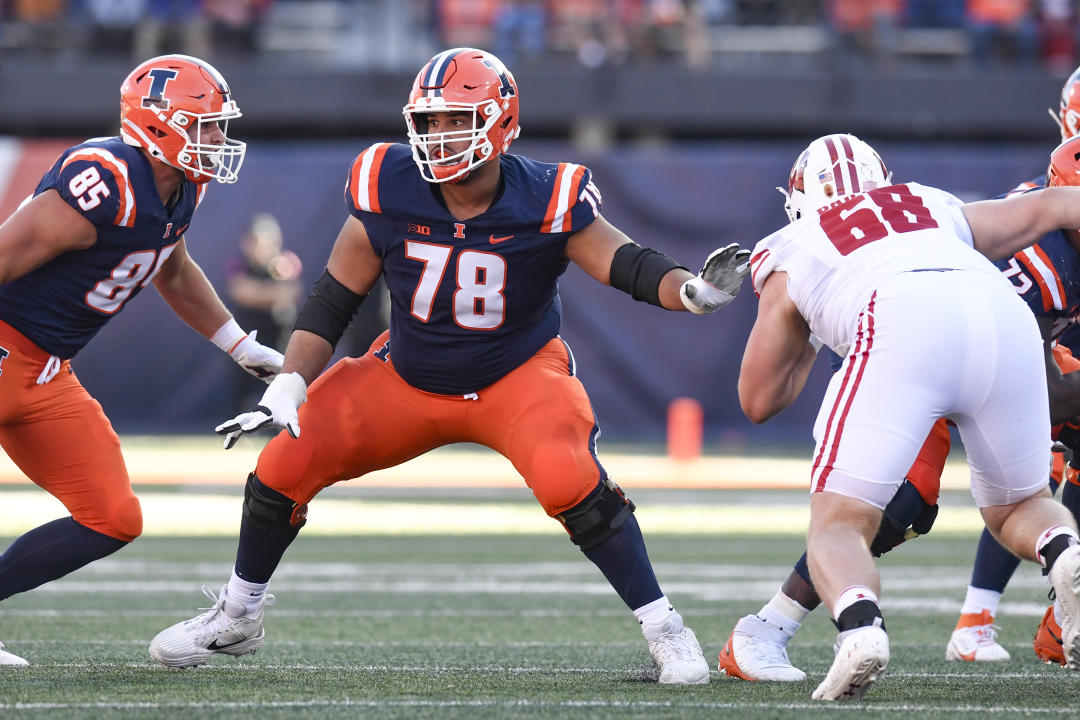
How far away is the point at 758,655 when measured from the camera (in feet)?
13.8

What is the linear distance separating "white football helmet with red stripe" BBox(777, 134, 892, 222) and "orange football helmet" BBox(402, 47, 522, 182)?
85 cm

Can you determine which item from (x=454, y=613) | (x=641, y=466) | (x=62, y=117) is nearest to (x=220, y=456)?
(x=641, y=466)

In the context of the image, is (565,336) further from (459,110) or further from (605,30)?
(459,110)

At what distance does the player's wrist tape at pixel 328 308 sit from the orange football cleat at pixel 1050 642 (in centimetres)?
226

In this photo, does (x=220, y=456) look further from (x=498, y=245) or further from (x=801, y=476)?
(x=498, y=245)

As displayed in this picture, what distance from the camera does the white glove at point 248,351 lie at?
4801mm

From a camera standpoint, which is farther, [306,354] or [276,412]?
[306,354]

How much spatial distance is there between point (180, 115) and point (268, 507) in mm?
1212

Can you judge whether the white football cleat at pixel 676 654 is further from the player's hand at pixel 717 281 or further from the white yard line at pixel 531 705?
the player's hand at pixel 717 281

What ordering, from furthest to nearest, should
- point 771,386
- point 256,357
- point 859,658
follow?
point 256,357
point 771,386
point 859,658

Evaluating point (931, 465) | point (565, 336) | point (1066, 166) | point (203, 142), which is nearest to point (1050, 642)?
point (931, 465)

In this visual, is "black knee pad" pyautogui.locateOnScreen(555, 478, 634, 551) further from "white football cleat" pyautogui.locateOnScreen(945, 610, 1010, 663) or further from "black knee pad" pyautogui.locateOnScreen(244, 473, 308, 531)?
"white football cleat" pyautogui.locateOnScreen(945, 610, 1010, 663)

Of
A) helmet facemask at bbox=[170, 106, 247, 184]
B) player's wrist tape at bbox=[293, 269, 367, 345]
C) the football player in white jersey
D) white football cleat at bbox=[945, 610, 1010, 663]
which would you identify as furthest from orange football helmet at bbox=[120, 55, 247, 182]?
white football cleat at bbox=[945, 610, 1010, 663]

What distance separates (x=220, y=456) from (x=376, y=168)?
27.9 ft
